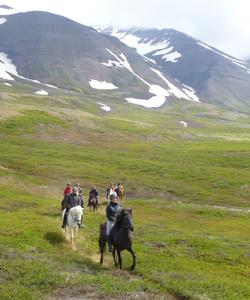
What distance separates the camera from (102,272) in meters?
30.2

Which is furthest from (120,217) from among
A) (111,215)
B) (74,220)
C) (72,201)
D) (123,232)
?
(72,201)

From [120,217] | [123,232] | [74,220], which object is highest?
[120,217]

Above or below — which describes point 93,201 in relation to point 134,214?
above

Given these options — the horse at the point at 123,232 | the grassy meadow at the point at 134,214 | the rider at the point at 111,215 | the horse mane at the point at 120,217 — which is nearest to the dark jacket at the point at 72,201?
the grassy meadow at the point at 134,214

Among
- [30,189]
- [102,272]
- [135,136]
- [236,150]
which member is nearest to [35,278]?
[102,272]

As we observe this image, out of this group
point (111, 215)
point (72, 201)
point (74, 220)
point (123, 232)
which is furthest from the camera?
point (72, 201)

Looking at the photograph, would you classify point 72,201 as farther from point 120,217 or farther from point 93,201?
point 93,201

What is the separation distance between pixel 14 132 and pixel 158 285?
126 metres

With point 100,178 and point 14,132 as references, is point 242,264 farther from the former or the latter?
point 14,132

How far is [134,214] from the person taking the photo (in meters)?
61.2

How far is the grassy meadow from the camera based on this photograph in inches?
1097

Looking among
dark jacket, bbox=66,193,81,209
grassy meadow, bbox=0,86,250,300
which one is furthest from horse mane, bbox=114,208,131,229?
dark jacket, bbox=66,193,81,209

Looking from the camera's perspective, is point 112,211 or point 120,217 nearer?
point 120,217

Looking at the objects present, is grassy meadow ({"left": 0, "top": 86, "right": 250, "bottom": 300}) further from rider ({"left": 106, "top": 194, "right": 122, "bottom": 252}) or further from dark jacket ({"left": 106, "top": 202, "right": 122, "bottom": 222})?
Answer: dark jacket ({"left": 106, "top": 202, "right": 122, "bottom": 222})
